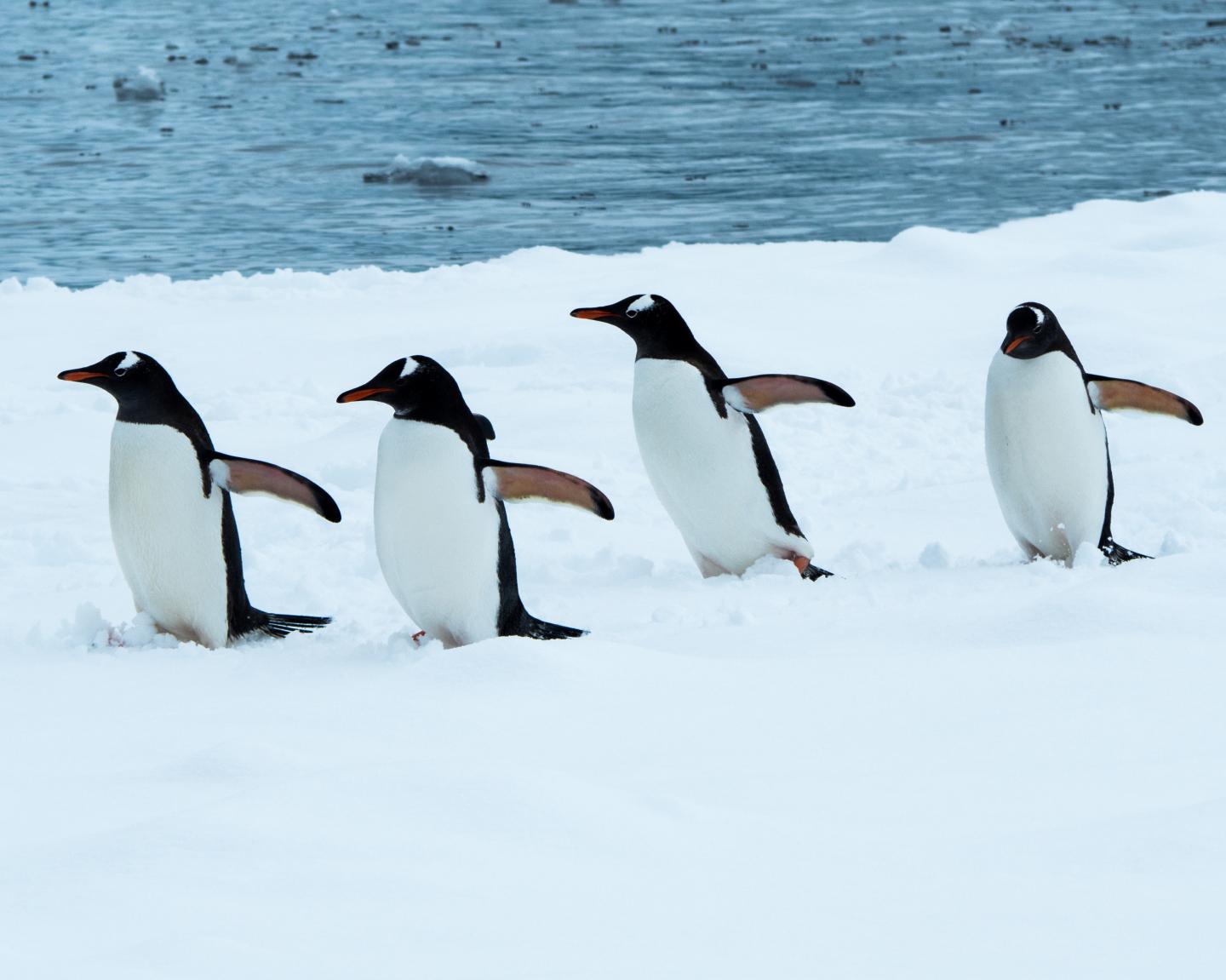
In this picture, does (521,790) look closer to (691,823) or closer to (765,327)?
(691,823)

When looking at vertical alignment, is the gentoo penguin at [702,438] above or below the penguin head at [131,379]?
below

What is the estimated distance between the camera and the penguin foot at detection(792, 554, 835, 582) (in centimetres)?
425

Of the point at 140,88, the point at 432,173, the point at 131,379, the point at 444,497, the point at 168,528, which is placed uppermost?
the point at 140,88

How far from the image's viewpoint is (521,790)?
7.63 ft

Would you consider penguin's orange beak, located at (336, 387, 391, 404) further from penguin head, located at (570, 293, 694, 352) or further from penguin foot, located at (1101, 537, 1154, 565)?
penguin foot, located at (1101, 537, 1154, 565)

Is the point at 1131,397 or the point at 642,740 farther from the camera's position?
the point at 1131,397

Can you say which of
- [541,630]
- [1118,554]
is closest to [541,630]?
[541,630]

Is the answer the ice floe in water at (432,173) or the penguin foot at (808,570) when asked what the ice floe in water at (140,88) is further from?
the penguin foot at (808,570)

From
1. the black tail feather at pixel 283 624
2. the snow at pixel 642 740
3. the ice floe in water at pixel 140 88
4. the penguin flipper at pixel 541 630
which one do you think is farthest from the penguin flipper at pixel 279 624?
the ice floe in water at pixel 140 88

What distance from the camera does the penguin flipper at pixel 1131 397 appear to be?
4.20 meters

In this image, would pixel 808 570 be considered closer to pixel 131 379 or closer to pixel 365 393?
pixel 365 393

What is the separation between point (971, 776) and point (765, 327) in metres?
5.19

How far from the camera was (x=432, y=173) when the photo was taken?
1402cm

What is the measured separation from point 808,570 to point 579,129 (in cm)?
1266
